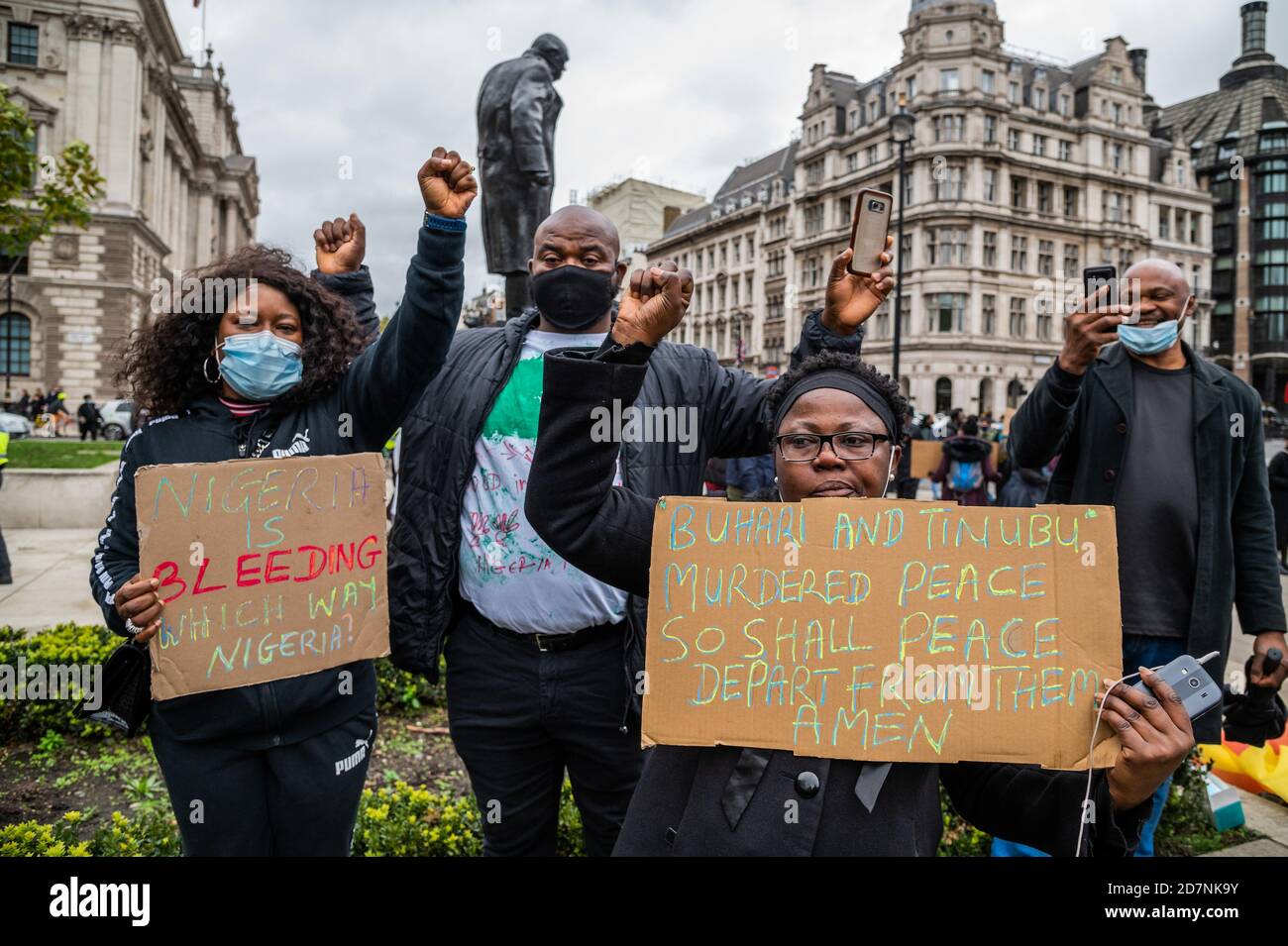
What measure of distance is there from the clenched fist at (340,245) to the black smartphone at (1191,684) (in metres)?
2.49

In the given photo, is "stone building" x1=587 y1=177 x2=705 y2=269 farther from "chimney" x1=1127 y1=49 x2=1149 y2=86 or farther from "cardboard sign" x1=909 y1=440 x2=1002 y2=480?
"cardboard sign" x1=909 y1=440 x2=1002 y2=480

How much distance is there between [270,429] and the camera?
93.5 inches

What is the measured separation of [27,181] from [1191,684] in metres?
12.9

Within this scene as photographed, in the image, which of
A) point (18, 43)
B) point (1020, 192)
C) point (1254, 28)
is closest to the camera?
point (18, 43)

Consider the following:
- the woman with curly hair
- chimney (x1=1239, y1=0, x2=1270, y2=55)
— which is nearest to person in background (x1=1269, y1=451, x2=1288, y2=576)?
the woman with curly hair

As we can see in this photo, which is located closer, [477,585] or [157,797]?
[477,585]

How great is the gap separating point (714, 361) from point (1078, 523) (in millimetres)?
1202

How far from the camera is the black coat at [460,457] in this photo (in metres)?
2.42

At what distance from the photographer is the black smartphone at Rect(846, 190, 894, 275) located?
2.18m

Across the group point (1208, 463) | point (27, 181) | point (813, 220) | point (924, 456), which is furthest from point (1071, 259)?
point (1208, 463)

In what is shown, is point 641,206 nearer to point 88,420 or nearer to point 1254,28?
point 1254,28
